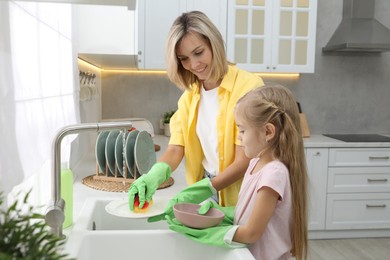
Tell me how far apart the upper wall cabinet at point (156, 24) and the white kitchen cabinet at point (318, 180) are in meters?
1.32

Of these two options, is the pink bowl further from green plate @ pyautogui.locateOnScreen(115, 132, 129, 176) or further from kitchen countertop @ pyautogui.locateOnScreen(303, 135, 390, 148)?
kitchen countertop @ pyautogui.locateOnScreen(303, 135, 390, 148)

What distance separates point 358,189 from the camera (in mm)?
3359

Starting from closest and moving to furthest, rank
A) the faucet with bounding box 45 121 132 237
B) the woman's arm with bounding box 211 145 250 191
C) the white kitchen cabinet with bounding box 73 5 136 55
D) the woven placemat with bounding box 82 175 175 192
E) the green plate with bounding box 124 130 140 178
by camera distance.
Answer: the faucet with bounding box 45 121 132 237
the woman's arm with bounding box 211 145 250 191
the woven placemat with bounding box 82 175 175 192
the green plate with bounding box 124 130 140 178
the white kitchen cabinet with bounding box 73 5 136 55

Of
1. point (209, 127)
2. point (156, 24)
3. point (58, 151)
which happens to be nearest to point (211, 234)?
point (58, 151)

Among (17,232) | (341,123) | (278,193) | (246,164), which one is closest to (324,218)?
(341,123)

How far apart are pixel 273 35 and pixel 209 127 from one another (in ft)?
6.34

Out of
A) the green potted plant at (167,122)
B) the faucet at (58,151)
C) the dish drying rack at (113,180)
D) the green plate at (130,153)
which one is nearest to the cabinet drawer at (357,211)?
the green potted plant at (167,122)

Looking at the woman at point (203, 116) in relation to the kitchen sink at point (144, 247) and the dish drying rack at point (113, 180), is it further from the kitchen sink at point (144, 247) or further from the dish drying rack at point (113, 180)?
the dish drying rack at point (113, 180)

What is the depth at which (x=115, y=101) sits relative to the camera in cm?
370

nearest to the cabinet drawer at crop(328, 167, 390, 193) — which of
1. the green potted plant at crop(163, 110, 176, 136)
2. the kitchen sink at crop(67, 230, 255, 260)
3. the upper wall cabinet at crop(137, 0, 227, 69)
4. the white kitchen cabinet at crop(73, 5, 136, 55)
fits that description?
the green potted plant at crop(163, 110, 176, 136)

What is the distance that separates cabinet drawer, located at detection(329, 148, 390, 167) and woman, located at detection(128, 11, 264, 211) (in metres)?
1.96

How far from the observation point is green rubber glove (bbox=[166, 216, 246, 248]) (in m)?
1.05

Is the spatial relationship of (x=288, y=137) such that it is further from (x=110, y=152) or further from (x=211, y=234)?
(x=110, y=152)

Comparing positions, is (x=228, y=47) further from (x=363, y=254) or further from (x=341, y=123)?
(x=363, y=254)
